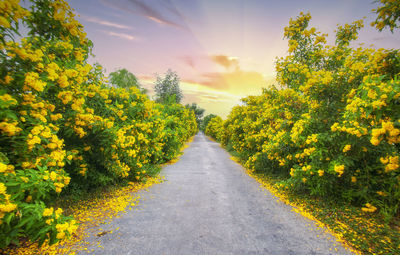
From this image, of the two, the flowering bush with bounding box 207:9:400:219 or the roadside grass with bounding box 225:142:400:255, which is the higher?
the flowering bush with bounding box 207:9:400:219

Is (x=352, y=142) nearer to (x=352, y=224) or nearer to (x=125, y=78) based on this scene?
(x=352, y=224)

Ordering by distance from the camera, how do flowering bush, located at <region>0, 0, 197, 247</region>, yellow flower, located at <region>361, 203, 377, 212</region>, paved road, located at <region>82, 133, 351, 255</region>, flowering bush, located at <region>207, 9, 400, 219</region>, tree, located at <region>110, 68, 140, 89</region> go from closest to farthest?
flowering bush, located at <region>0, 0, 197, 247</region>
paved road, located at <region>82, 133, 351, 255</region>
flowering bush, located at <region>207, 9, 400, 219</region>
yellow flower, located at <region>361, 203, 377, 212</region>
tree, located at <region>110, 68, 140, 89</region>

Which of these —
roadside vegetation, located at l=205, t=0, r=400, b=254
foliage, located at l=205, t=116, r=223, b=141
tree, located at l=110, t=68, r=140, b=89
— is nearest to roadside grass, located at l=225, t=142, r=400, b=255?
roadside vegetation, located at l=205, t=0, r=400, b=254

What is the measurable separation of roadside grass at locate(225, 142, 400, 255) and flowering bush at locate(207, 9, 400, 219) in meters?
0.20

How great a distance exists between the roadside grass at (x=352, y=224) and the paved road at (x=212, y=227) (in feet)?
0.79

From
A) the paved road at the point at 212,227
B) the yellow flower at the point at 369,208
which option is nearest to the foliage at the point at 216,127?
the paved road at the point at 212,227

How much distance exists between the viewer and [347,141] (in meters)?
3.49

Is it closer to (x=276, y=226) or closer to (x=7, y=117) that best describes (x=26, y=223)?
(x=7, y=117)

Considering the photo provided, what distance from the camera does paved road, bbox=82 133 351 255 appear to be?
2624 mm

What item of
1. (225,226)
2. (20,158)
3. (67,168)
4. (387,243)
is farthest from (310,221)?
(67,168)

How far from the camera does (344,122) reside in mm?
3348

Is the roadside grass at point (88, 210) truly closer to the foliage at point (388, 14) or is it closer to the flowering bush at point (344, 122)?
the flowering bush at point (344, 122)

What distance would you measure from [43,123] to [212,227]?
3050mm

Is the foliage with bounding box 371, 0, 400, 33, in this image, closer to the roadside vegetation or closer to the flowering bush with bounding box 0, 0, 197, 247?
the roadside vegetation
